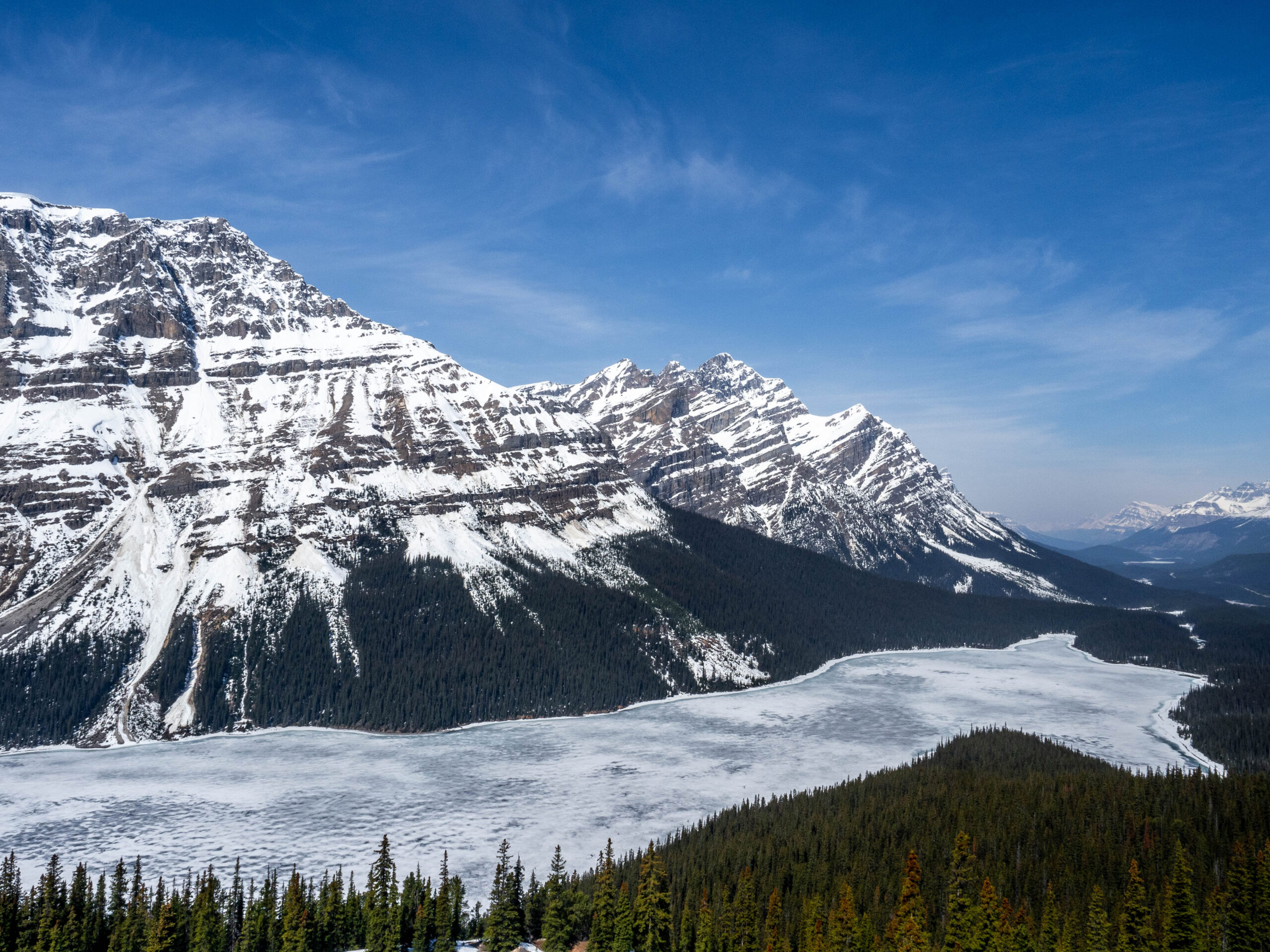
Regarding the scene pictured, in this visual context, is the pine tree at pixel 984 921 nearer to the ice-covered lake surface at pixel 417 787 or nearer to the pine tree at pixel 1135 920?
the pine tree at pixel 1135 920

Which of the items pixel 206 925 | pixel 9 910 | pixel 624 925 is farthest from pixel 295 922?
pixel 624 925

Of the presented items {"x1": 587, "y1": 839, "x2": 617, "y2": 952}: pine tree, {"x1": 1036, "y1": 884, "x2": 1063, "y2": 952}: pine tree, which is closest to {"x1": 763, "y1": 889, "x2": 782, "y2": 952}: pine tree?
{"x1": 587, "y1": 839, "x2": 617, "y2": 952}: pine tree

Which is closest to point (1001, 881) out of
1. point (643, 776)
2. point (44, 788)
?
point (643, 776)

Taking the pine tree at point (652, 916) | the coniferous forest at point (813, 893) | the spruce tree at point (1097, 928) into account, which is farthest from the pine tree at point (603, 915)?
the spruce tree at point (1097, 928)

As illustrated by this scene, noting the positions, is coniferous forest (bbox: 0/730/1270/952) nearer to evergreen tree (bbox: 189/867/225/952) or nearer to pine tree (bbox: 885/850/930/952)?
evergreen tree (bbox: 189/867/225/952)

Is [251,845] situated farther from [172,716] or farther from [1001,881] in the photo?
[1001,881]

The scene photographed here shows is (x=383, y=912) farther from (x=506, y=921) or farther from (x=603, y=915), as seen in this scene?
(x=603, y=915)
